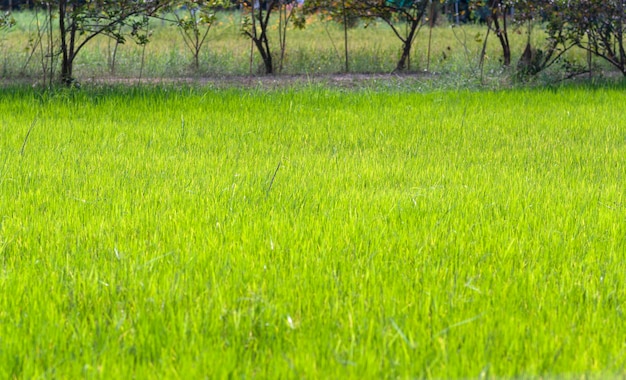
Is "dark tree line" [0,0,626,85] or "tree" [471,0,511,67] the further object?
"tree" [471,0,511,67]

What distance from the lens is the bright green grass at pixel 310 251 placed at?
7.02ft

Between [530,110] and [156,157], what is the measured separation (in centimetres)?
343

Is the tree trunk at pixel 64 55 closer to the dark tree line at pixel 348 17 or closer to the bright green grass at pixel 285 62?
the dark tree line at pixel 348 17

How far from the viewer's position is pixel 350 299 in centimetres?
247

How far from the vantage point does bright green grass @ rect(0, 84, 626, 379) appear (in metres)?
2.14

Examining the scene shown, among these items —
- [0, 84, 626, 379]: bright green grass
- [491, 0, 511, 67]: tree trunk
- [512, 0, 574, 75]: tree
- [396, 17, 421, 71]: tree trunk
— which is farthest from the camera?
[396, 17, 421, 71]: tree trunk

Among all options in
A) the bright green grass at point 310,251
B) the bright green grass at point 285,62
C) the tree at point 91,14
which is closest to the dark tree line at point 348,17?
the tree at point 91,14

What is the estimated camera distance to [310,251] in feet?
9.89

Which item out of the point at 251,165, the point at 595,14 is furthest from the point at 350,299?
the point at 595,14

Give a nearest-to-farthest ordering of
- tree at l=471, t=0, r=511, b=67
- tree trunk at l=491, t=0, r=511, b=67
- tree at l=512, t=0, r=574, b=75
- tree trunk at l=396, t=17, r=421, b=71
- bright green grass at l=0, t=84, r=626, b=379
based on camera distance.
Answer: bright green grass at l=0, t=84, r=626, b=379, tree at l=512, t=0, r=574, b=75, tree at l=471, t=0, r=511, b=67, tree trunk at l=491, t=0, r=511, b=67, tree trunk at l=396, t=17, r=421, b=71

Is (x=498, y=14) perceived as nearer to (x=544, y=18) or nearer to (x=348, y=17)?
(x=544, y=18)

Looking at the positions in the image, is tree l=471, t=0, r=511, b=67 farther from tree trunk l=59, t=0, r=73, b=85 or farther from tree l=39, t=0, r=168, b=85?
tree trunk l=59, t=0, r=73, b=85

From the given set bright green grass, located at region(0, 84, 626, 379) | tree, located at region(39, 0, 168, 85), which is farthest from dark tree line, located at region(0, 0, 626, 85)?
bright green grass, located at region(0, 84, 626, 379)

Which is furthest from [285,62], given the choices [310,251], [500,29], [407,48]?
[310,251]
